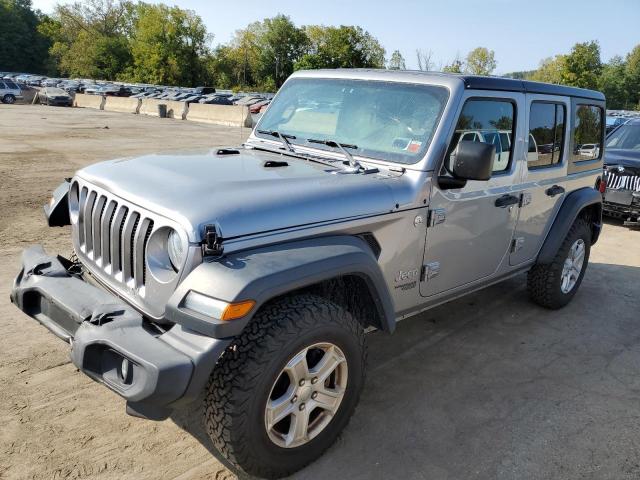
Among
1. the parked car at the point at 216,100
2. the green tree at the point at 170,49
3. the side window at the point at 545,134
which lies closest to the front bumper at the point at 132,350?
the side window at the point at 545,134

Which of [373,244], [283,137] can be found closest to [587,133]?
[283,137]

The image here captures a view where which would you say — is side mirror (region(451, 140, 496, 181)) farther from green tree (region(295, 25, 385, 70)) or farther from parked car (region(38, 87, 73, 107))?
green tree (region(295, 25, 385, 70))

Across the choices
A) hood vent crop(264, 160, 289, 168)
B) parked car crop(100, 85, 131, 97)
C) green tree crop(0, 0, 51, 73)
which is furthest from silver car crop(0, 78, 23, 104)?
green tree crop(0, 0, 51, 73)

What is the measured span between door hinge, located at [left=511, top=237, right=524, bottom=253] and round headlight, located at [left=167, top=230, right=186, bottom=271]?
278 centimetres

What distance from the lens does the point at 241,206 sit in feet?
8.28

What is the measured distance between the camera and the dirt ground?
2873mm

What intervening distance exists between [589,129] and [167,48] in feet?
283

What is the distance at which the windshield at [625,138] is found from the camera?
9.37 metres

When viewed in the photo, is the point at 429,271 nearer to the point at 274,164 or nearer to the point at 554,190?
the point at 274,164

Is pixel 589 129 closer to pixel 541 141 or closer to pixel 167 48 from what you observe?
pixel 541 141

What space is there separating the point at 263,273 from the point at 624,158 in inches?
323

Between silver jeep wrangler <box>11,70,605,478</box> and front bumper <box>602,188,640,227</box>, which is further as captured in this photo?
front bumper <box>602,188,640,227</box>

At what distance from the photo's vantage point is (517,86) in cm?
402

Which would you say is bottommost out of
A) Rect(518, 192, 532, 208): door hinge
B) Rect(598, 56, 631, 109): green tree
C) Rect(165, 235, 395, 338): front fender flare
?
Rect(165, 235, 395, 338): front fender flare
